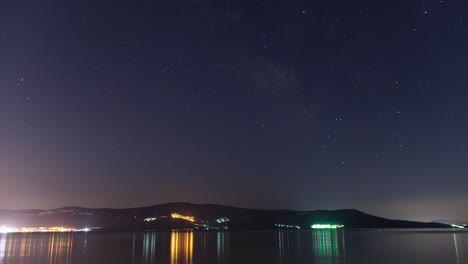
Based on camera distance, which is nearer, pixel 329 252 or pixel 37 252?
pixel 329 252

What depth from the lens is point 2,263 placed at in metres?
45.1

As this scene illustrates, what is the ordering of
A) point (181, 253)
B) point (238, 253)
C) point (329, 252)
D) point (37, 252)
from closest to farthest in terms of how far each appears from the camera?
point (181, 253)
point (238, 253)
point (329, 252)
point (37, 252)

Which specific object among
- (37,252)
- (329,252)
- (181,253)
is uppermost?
(37,252)

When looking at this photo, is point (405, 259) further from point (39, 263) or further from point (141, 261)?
point (39, 263)

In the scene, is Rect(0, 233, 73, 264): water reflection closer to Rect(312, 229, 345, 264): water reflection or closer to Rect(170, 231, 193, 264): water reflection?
Rect(170, 231, 193, 264): water reflection

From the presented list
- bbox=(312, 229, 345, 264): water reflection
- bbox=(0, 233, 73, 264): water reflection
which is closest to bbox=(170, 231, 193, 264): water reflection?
bbox=(0, 233, 73, 264): water reflection

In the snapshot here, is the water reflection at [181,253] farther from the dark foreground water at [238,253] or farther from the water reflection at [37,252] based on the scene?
the water reflection at [37,252]

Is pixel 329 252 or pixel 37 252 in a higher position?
pixel 37 252

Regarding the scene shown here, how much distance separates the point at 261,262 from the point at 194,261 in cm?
777

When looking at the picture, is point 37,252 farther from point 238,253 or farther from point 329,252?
point 329,252

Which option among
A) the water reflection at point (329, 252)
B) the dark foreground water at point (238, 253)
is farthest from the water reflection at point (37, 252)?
the water reflection at point (329, 252)

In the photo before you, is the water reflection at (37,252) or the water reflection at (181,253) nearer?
the water reflection at (181,253)

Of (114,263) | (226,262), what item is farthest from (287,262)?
(114,263)

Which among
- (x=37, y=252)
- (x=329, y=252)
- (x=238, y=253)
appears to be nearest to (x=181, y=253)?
(x=238, y=253)
